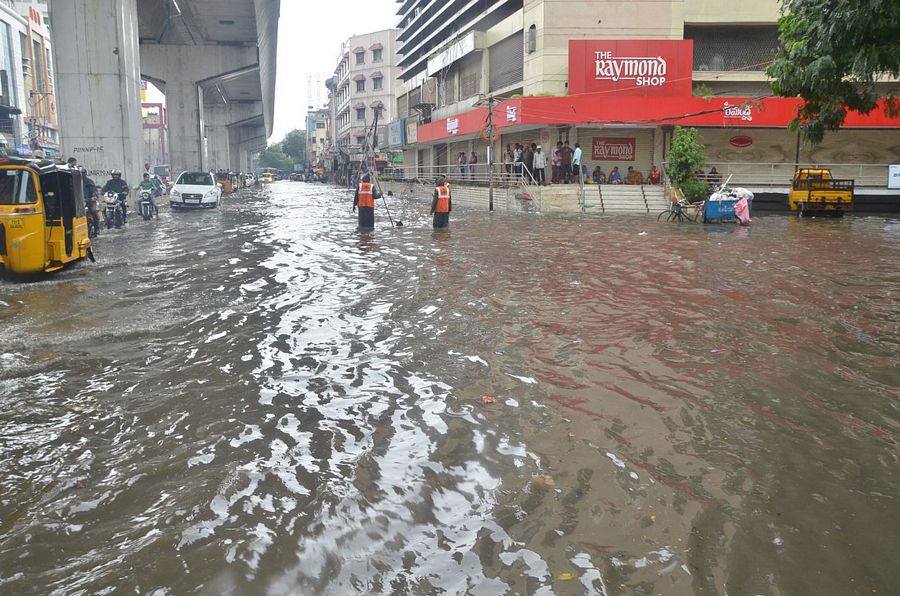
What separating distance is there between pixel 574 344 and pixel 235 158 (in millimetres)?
85438

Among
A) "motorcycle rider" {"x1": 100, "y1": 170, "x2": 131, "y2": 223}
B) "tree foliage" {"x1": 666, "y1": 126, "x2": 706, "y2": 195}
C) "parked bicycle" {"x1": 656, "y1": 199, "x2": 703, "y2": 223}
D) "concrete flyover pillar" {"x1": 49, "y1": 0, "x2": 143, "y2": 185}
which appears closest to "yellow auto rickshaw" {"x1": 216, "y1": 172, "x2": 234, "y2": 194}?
"concrete flyover pillar" {"x1": 49, "y1": 0, "x2": 143, "y2": 185}

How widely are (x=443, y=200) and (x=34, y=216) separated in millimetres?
10356

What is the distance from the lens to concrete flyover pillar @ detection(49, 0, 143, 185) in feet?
73.4

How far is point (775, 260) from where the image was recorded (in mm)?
13945

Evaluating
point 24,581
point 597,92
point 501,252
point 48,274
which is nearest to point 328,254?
point 501,252

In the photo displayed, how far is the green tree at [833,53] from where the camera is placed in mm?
8062

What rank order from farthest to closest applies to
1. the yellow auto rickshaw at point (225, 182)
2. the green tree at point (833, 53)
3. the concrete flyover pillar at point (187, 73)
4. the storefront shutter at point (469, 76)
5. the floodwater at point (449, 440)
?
the yellow auto rickshaw at point (225, 182), the storefront shutter at point (469, 76), the concrete flyover pillar at point (187, 73), the green tree at point (833, 53), the floodwater at point (449, 440)

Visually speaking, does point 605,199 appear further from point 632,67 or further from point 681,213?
point 632,67

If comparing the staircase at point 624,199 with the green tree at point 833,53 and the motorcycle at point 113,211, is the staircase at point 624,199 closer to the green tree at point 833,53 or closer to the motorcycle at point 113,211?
the motorcycle at point 113,211

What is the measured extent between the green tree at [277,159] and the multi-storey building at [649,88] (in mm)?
116048

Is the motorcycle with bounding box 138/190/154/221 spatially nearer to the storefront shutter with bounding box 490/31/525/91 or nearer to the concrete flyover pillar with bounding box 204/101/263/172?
the storefront shutter with bounding box 490/31/525/91

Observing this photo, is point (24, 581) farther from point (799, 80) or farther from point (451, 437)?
point (799, 80)

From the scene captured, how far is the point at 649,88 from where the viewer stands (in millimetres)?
31484

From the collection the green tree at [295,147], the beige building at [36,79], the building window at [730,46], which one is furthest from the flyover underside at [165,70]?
the green tree at [295,147]
